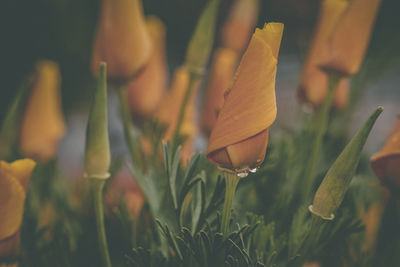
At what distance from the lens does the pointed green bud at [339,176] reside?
218mm

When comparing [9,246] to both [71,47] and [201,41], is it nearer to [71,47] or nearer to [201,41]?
[201,41]

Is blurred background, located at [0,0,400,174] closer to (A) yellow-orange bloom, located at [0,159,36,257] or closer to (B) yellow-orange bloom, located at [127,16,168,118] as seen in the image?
(B) yellow-orange bloom, located at [127,16,168,118]

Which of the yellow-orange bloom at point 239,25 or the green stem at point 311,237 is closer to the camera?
the green stem at point 311,237

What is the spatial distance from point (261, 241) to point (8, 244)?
15 cm

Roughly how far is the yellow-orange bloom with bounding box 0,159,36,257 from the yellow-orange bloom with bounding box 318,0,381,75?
0.21 m

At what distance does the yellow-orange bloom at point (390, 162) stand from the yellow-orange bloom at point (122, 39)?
201 mm

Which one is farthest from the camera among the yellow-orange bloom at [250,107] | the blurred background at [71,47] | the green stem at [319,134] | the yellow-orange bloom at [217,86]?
the blurred background at [71,47]

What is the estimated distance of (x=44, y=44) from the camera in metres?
1.49

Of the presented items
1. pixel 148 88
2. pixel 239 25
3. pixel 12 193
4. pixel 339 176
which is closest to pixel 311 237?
pixel 339 176

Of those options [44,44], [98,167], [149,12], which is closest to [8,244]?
[98,167]

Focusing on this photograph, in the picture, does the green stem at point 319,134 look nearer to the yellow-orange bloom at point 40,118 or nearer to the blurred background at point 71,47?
the yellow-orange bloom at point 40,118

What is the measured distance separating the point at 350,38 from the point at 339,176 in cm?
12

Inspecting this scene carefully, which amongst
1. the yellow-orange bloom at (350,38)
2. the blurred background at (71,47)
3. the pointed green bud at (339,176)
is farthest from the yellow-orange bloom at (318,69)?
the blurred background at (71,47)

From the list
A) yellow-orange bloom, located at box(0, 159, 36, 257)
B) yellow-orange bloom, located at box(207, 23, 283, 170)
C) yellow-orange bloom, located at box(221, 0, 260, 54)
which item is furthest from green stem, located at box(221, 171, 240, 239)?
yellow-orange bloom, located at box(221, 0, 260, 54)
